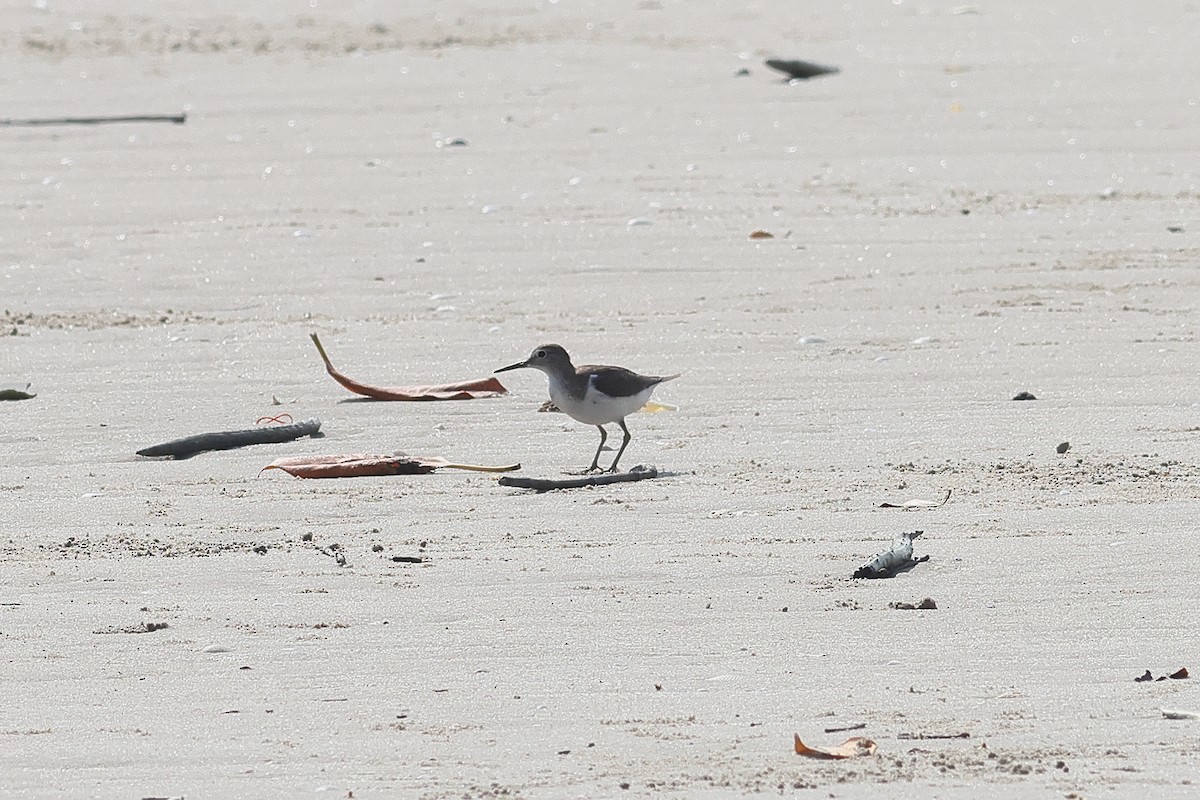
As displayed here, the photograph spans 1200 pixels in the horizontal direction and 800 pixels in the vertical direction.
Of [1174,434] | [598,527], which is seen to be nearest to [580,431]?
[598,527]

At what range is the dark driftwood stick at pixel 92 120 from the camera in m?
13.4

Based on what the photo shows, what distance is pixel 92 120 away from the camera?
1355 centimetres

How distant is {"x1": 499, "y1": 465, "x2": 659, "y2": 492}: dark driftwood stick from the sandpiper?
0.21 m

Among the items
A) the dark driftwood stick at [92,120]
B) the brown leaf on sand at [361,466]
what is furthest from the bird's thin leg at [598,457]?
the dark driftwood stick at [92,120]

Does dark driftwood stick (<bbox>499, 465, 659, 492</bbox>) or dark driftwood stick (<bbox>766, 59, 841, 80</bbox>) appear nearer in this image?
dark driftwood stick (<bbox>499, 465, 659, 492</bbox>)

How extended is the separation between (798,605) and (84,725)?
172cm

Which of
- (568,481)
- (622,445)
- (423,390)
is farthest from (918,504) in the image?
(423,390)

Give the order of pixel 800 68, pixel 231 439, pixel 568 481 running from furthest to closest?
pixel 800 68 < pixel 231 439 < pixel 568 481

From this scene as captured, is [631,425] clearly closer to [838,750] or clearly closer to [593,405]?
[593,405]

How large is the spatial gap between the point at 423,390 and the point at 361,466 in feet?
3.58

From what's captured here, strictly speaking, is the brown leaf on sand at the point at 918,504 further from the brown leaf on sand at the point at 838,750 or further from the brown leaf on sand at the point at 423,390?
the brown leaf on sand at the point at 423,390

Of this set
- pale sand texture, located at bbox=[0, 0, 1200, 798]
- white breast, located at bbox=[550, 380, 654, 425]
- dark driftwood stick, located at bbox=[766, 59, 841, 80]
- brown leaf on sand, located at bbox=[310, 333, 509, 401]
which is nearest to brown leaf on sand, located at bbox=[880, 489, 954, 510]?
pale sand texture, located at bbox=[0, 0, 1200, 798]

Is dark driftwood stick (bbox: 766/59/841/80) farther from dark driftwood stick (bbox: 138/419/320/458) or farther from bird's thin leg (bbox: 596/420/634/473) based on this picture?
dark driftwood stick (bbox: 138/419/320/458)

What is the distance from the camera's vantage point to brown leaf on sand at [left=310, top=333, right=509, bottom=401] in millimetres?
7180
